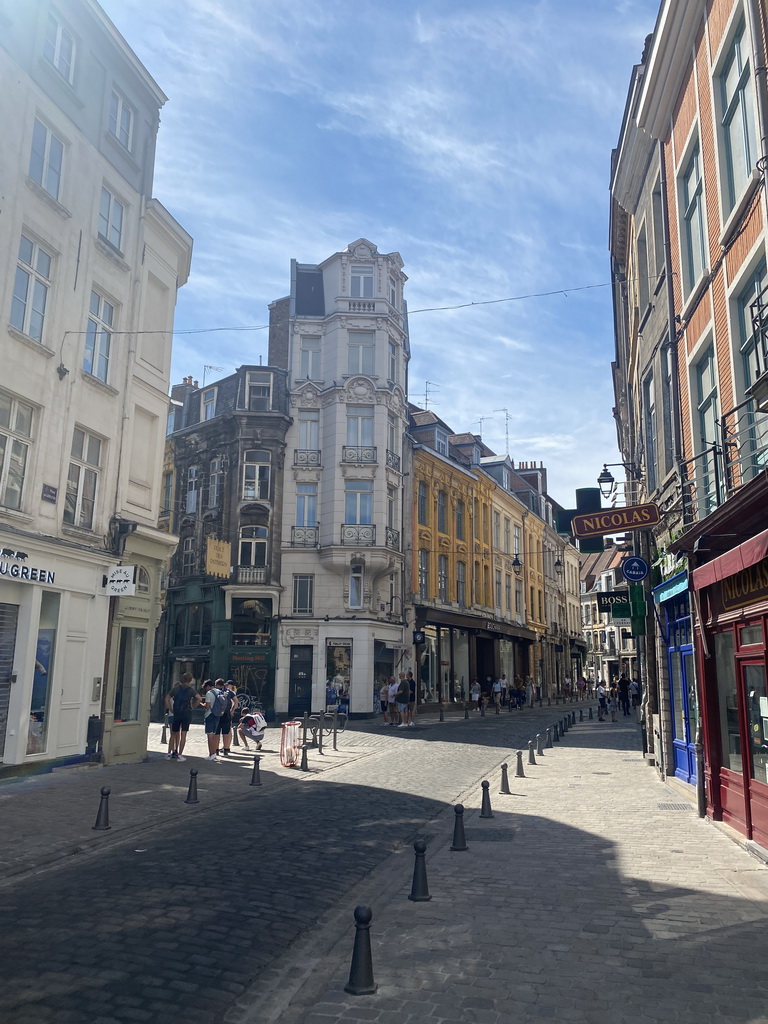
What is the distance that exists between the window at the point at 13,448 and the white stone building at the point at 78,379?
0.03m

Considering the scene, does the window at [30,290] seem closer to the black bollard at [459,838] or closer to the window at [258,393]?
the black bollard at [459,838]

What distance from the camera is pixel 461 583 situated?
144ft

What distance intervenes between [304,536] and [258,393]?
275 inches

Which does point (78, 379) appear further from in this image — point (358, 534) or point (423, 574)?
point (423, 574)

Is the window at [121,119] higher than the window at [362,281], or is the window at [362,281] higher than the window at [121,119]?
the window at [362,281]

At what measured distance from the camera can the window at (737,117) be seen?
9.75 m

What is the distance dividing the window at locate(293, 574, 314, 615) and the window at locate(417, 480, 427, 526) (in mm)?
7368

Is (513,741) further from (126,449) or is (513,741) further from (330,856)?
(330,856)

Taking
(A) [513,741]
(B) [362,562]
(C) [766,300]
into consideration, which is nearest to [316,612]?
(B) [362,562]

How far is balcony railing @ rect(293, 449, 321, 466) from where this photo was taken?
117ft

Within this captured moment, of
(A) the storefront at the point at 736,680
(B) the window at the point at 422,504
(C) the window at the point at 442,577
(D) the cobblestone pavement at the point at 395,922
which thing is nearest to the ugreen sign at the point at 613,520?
(A) the storefront at the point at 736,680

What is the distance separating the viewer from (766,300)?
9.31 metres

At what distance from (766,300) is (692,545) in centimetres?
322

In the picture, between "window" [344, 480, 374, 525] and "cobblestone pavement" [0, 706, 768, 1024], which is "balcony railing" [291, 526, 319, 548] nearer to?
"window" [344, 480, 374, 525]
